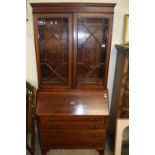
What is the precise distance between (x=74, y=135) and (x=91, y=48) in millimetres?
1054

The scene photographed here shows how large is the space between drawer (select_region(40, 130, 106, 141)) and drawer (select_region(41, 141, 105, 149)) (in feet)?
→ 0.22

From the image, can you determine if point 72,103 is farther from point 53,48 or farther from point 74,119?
point 53,48

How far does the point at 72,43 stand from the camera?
1.95 m

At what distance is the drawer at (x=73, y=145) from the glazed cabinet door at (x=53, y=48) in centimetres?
69

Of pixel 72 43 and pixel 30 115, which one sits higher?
pixel 72 43

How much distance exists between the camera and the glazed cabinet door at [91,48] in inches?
75.2

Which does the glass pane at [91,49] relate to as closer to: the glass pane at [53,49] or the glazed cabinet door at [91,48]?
the glazed cabinet door at [91,48]

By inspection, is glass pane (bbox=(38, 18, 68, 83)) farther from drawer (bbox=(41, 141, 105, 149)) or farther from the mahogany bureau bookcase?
drawer (bbox=(41, 141, 105, 149))

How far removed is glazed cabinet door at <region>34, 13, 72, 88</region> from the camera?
6.29ft

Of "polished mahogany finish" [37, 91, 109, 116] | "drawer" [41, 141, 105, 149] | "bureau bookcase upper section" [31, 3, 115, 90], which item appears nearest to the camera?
"bureau bookcase upper section" [31, 3, 115, 90]

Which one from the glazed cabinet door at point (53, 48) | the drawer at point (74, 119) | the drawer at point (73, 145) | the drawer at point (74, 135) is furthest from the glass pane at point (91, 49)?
the drawer at point (73, 145)

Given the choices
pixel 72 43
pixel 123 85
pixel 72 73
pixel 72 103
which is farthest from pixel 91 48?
pixel 72 103

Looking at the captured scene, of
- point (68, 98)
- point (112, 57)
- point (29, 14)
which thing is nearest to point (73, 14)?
point (29, 14)

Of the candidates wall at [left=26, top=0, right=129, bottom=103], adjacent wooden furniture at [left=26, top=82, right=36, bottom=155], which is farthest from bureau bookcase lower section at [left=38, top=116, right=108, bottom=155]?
wall at [left=26, top=0, right=129, bottom=103]
